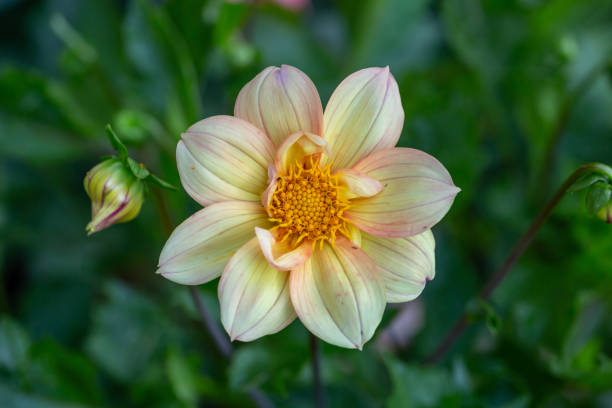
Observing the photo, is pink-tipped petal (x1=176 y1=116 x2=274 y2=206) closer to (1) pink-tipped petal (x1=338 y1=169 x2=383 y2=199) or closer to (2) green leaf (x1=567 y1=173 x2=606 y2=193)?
(1) pink-tipped petal (x1=338 y1=169 x2=383 y2=199)

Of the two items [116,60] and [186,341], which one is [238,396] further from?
[116,60]

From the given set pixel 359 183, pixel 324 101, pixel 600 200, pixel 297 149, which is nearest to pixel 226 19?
pixel 324 101

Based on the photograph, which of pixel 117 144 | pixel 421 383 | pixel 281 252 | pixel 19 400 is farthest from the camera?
pixel 19 400

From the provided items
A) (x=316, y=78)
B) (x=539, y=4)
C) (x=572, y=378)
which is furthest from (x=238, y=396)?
(x=539, y=4)

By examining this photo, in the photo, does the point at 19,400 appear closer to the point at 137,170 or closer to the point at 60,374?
the point at 60,374

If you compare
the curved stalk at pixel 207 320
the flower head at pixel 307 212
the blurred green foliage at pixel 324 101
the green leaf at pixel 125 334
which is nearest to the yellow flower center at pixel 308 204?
the flower head at pixel 307 212

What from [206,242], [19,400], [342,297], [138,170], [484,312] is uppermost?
[138,170]
